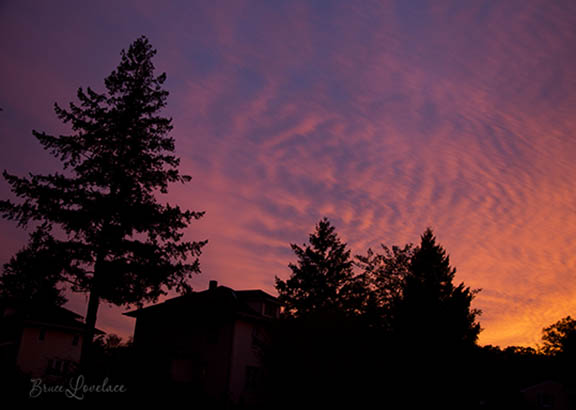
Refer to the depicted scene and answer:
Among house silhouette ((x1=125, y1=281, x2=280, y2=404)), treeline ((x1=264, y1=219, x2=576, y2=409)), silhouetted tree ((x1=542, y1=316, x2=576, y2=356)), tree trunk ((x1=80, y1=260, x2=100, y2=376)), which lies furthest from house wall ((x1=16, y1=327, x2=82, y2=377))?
silhouetted tree ((x1=542, y1=316, x2=576, y2=356))

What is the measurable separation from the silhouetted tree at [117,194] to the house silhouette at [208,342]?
11234 millimetres

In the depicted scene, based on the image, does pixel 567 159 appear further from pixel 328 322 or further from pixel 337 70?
pixel 328 322

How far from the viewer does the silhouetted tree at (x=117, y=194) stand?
2092cm

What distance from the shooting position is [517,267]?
39344 millimetres

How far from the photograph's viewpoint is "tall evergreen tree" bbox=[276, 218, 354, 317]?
55.9 meters

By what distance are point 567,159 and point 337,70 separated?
1618 centimetres

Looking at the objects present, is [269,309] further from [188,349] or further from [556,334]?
[556,334]

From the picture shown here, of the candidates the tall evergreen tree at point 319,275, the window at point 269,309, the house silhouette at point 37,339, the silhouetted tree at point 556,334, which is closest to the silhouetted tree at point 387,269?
the tall evergreen tree at point 319,275

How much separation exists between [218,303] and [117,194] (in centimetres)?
1595

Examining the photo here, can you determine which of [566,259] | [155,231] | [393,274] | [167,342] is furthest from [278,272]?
[155,231]

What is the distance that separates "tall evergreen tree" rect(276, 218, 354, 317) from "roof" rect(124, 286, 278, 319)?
1780 centimetres

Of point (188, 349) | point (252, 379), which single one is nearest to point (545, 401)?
point (252, 379)

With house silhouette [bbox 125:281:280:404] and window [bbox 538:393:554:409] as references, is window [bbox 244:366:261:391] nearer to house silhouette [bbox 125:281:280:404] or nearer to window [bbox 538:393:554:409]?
house silhouette [bbox 125:281:280:404]

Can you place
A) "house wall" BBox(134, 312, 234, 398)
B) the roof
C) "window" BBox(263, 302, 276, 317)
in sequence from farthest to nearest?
1. "window" BBox(263, 302, 276, 317)
2. the roof
3. "house wall" BBox(134, 312, 234, 398)
